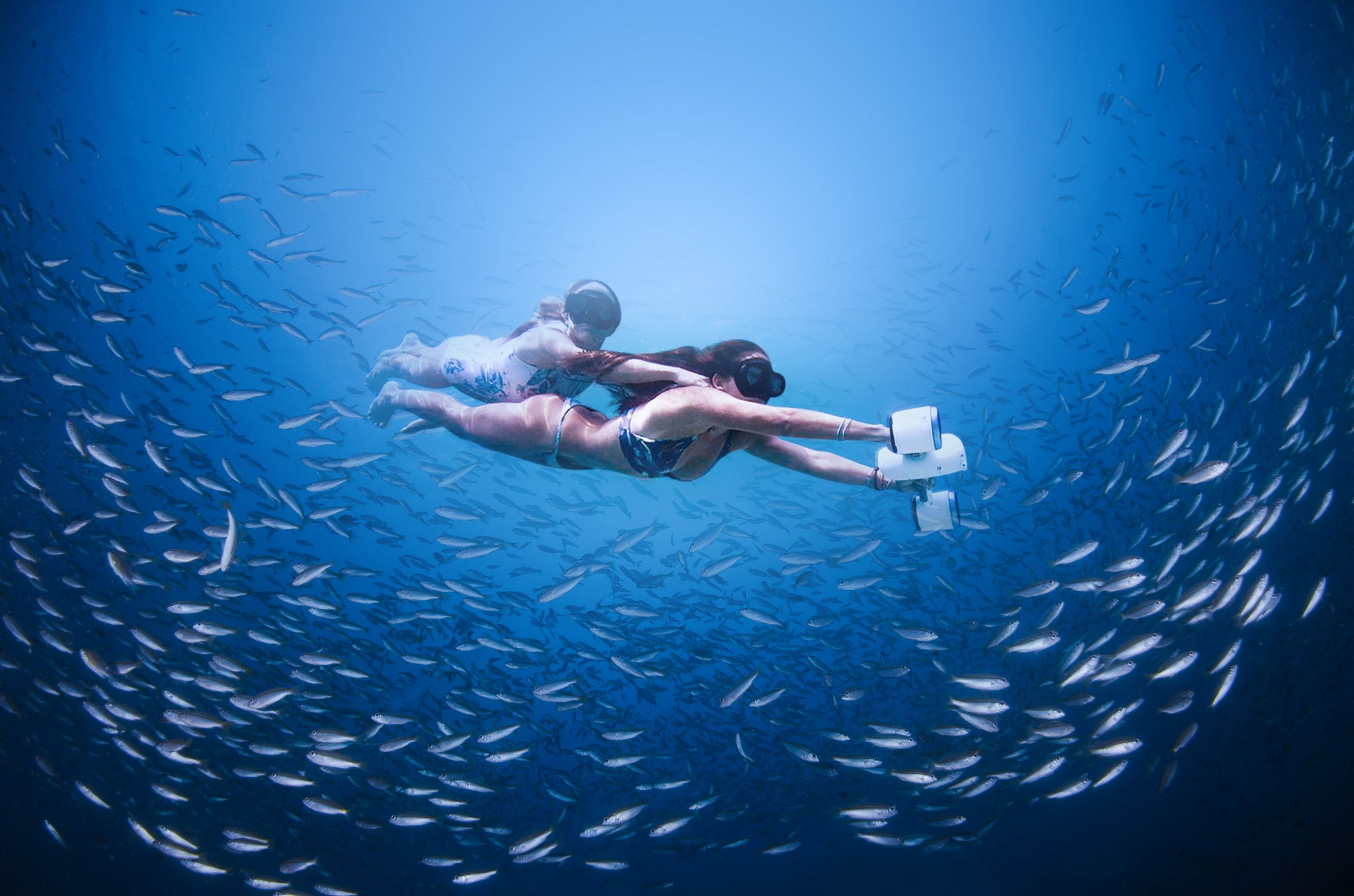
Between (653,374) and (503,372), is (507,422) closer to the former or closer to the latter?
(503,372)

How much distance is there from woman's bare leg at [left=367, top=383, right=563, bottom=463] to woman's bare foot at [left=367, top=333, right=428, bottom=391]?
1.62 meters

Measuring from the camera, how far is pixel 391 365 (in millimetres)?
7070

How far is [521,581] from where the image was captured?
21828 millimetres

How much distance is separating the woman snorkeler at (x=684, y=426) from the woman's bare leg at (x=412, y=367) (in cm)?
160

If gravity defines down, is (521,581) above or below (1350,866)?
above

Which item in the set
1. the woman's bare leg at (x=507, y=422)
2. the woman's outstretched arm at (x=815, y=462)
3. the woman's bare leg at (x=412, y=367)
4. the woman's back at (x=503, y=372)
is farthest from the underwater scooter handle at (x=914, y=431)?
the woman's bare leg at (x=412, y=367)

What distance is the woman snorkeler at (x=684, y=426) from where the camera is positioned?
3.55m

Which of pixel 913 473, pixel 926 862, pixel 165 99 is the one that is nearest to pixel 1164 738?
pixel 926 862

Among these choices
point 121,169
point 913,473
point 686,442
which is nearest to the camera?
point 913,473

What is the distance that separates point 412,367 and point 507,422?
280 cm

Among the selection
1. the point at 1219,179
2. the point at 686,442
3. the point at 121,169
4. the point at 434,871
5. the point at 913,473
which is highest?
the point at 1219,179

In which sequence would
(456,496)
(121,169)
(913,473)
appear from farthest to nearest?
(456,496), (121,169), (913,473)

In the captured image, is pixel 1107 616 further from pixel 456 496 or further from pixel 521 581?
pixel 521 581

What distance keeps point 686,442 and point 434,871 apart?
60.4 feet
